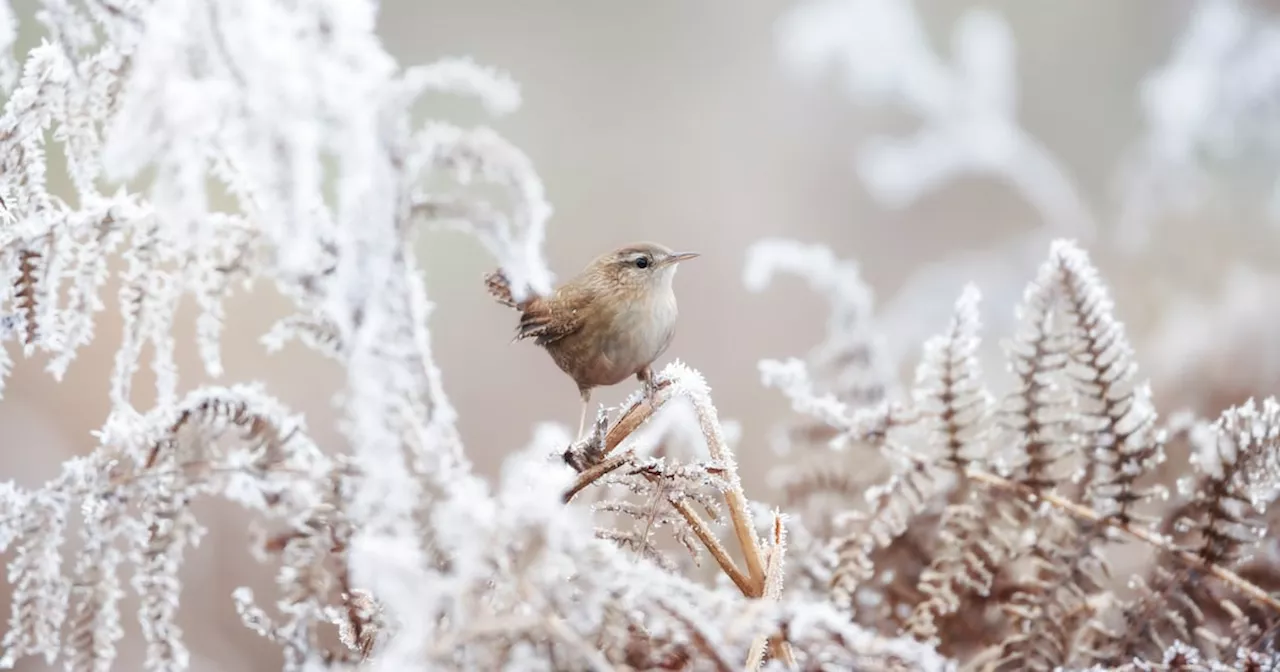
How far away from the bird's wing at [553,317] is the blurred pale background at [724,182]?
1.99 ft

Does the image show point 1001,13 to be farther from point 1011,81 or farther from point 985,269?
point 985,269


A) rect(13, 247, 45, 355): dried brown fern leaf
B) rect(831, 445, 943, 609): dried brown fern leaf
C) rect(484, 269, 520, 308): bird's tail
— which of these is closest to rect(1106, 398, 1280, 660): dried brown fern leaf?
rect(831, 445, 943, 609): dried brown fern leaf

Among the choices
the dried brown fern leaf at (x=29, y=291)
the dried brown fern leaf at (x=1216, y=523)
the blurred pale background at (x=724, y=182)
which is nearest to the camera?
the dried brown fern leaf at (x=29, y=291)

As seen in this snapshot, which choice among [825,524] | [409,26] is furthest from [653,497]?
[409,26]

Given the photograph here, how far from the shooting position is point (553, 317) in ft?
2.23

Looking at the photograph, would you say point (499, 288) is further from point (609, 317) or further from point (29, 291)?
point (29, 291)

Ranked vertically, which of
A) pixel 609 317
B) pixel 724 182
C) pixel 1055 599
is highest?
pixel 724 182

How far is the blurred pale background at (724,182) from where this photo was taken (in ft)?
4.47

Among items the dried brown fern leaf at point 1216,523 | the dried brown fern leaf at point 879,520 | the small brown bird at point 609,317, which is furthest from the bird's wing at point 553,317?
the dried brown fern leaf at point 1216,523

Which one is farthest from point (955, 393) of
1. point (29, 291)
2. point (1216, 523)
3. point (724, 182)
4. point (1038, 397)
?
point (724, 182)

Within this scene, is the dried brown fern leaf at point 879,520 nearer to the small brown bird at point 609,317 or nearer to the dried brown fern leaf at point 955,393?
the dried brown fern leaf at point 955,393

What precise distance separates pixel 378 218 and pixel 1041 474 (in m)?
0.43

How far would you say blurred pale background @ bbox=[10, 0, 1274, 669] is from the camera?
53.7 inches

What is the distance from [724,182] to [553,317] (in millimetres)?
883
